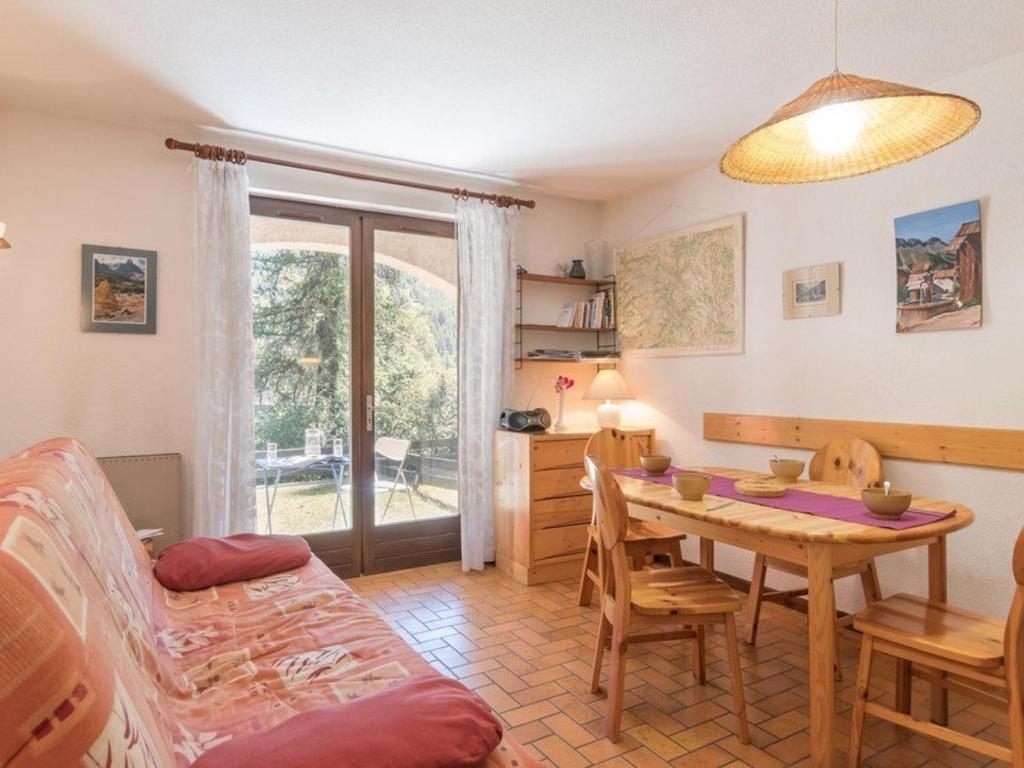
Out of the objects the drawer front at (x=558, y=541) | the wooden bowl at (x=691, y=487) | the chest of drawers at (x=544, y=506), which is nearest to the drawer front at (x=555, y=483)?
the chest of drawers at (x=544, y=506)

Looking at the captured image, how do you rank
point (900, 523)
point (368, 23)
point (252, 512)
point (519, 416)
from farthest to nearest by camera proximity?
point (519, 416) → point (252, 512) → point (368, 23) → point (900, 523)

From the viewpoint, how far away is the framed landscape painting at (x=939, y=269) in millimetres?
2490

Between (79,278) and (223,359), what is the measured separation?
769 mm

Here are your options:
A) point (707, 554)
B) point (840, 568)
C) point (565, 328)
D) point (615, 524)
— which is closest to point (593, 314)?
point (565, 328)

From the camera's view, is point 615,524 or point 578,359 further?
point 578,359

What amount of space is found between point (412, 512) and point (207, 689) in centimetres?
250

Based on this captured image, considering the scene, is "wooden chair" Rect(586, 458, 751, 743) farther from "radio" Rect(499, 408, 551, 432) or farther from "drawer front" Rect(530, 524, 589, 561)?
"radio" Rect(499, 408, 551, 432)

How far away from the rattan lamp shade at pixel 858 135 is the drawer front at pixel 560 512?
2297mm

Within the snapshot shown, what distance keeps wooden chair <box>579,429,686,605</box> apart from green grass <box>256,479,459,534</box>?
4.12ft

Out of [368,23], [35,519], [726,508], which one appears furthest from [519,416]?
[35,519]

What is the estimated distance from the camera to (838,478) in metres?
2.80

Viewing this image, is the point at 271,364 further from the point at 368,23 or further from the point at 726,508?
the point at 726,508

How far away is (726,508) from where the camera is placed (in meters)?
2.09

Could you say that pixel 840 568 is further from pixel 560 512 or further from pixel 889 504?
pixel 560 512
